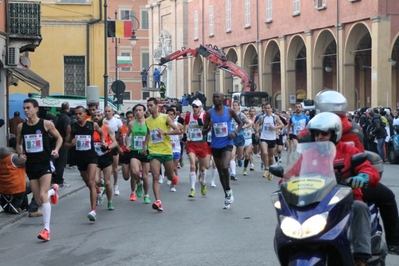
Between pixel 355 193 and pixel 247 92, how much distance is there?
151 feet

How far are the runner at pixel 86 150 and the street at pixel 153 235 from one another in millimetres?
480

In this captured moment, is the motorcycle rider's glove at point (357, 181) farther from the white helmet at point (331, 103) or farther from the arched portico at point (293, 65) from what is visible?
the arched portico at point (293, 65)

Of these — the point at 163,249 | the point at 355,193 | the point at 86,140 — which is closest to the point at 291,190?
the point at 355,193

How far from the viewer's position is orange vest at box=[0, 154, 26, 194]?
1448cm

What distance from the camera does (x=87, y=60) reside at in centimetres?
3575

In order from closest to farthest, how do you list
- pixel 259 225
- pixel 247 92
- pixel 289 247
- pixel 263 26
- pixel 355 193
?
pixel 289 247 < pixel 355 193 < pixel 259 225 < pixel 247 92 < pixel 263 26

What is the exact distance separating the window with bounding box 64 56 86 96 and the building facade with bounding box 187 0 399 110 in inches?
630

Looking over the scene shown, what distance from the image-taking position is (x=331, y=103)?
777 centimetres

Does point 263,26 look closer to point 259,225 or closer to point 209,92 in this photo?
point 209,92

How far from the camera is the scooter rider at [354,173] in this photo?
6.68m

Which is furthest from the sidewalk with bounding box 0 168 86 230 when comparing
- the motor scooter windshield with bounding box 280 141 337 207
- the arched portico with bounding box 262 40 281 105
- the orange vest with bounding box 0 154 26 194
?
the arched portico with bounding box 262 40 281 105

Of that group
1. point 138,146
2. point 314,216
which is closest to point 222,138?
point 138,146

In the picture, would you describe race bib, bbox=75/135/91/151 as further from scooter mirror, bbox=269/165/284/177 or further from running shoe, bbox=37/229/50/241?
scooter mirror, bbox=269/165/284/177

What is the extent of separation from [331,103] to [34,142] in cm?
532
